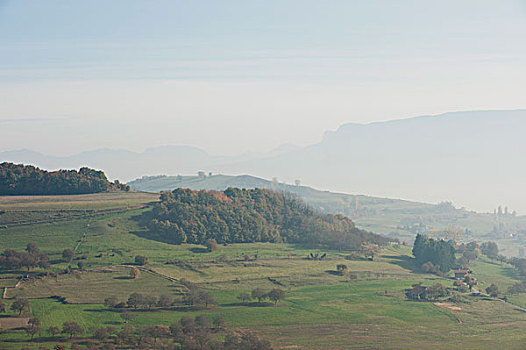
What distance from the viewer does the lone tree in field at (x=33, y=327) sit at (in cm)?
5343

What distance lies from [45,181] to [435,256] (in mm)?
67282

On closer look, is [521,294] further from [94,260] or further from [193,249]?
[94,260]

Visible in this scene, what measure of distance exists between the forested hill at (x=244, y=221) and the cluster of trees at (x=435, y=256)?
34.2ft

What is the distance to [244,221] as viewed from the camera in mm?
103500

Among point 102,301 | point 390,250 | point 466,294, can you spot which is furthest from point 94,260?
point 390,250

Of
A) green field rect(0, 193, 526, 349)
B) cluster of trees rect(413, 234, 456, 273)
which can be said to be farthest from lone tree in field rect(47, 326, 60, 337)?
cluster of trees rect(413, 234, 456, 273)

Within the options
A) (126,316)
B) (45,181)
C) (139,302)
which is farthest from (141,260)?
(45,181)

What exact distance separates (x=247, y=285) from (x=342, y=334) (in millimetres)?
20831

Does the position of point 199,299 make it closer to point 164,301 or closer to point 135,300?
point 164,301

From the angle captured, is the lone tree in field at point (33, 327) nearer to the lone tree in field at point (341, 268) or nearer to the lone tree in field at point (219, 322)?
the lone tree in field at point (219, 322)

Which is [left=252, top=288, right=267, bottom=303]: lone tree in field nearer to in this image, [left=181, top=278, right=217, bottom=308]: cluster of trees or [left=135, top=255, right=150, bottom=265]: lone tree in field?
[left=181, top=278, right=217, bottom=308]: cluster of trees

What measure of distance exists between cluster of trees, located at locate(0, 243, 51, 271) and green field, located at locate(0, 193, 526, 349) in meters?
1.48

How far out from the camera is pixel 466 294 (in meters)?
82.1

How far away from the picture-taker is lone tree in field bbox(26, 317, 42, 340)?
175ft
